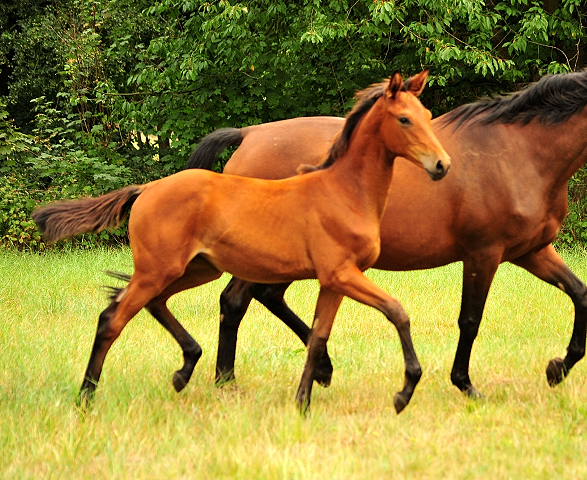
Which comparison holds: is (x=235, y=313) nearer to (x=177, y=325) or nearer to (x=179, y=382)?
(x=177, y=325)

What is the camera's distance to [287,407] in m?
4.21

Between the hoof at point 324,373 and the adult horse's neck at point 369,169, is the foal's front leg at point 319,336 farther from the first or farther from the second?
the hoof at point 324,373

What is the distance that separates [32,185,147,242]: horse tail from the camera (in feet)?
14.8

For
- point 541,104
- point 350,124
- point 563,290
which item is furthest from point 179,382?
point 541,104

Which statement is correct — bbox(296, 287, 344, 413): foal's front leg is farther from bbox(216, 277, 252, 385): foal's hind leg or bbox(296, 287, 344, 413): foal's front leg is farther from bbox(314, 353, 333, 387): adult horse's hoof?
bbox(216, 277, 252, 385): foal's hind leg

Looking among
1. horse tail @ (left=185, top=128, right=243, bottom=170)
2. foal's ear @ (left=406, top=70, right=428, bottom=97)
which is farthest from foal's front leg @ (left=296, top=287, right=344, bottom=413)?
horse tail @ (left=185, top=128, right=243, bottom=170)

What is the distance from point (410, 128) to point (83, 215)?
208cm

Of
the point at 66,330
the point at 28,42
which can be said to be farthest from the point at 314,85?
the point at 66,330

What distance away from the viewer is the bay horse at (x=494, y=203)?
4895mm

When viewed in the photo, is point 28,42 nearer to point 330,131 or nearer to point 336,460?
point 330,131

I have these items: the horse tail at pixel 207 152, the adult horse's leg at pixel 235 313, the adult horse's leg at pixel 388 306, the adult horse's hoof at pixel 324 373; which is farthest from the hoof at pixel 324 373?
the horse tail at pixel 207 152

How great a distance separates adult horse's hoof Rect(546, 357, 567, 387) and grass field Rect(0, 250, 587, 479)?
6cm

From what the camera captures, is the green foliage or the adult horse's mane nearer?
the adult horse's mane

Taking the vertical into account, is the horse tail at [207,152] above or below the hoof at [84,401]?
above
